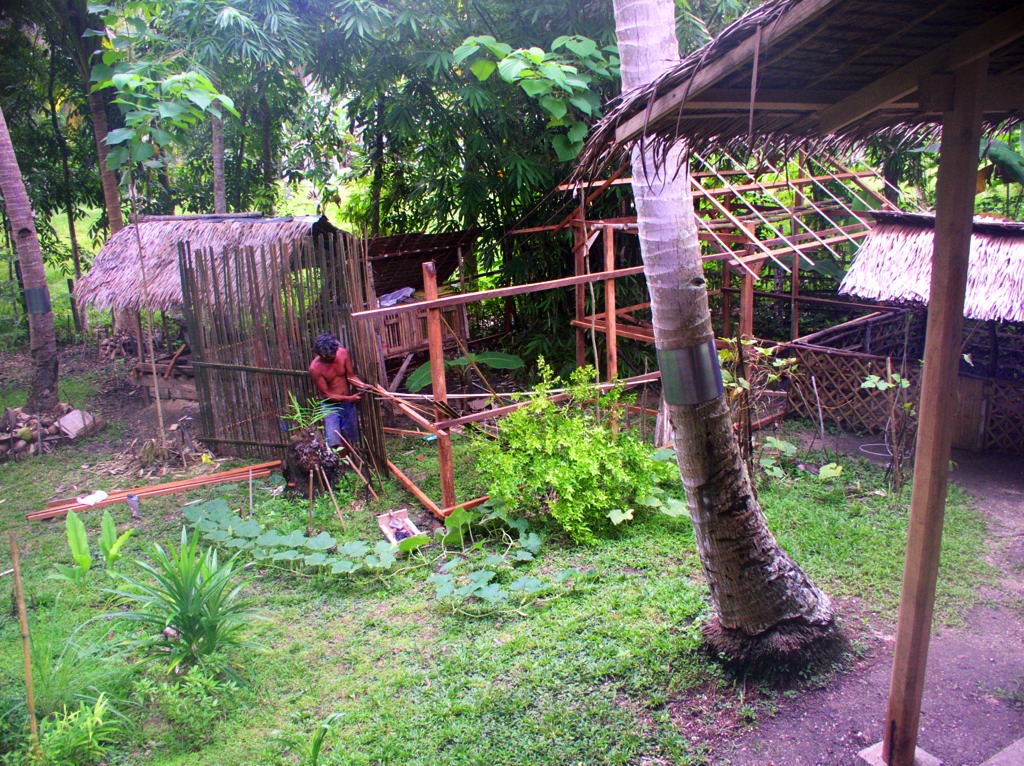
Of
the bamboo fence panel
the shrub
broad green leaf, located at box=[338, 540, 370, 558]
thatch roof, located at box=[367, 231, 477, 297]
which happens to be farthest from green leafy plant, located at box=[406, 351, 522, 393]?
broad green leaf, located at box=[338, 540, 370, 558]

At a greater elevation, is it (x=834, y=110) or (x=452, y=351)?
(x=834, y=110)

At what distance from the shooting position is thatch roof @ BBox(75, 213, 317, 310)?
8.02 metres

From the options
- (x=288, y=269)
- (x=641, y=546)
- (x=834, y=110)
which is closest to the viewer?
(x=834, y=110)

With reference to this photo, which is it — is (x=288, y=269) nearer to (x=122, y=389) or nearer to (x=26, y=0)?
(x=122, y=389)

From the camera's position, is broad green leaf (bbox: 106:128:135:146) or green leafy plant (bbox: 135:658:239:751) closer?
green leafy plant (bbox: 135:658:239:751)

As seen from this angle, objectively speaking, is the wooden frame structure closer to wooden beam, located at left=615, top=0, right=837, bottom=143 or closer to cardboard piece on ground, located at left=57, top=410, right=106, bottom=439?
wooden beam, located at left=615, top=0, right=837, bottom=143

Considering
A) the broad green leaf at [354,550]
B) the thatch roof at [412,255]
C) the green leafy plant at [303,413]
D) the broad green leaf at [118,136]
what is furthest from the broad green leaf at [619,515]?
the thatch roof at [412,255]

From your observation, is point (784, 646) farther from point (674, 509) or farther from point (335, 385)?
point (335, 385)

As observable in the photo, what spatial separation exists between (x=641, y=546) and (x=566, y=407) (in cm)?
119

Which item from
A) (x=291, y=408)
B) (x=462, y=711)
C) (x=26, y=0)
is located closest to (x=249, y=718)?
(x=462, y=711)

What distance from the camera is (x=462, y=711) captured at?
137 inches

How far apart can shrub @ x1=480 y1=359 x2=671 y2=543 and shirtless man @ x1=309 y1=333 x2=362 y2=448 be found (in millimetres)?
1513

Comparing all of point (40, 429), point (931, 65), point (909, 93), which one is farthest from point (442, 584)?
point (40, 429)

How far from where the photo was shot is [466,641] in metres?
4.08
